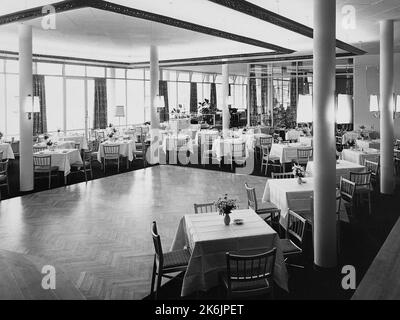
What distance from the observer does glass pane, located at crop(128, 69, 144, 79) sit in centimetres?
1853

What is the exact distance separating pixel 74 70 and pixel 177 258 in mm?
13617

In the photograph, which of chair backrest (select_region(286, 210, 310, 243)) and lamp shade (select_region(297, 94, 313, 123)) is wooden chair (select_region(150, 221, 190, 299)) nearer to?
chair backrest (select_region(286, 210, 310, 243))

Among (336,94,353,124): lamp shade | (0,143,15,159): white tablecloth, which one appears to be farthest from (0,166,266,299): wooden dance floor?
(0,143,15,159): white tablecloth

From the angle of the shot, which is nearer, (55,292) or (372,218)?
(55,292)

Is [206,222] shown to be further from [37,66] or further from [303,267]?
[37,66]

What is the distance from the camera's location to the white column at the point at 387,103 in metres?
8.45

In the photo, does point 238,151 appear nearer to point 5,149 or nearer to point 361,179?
point 361,179

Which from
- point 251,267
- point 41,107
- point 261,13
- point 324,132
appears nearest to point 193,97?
point 41,107

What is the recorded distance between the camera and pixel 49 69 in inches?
606

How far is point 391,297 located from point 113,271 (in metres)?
3.02

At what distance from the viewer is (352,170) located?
7.87 m

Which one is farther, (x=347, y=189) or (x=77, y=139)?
(x=77, y=139)

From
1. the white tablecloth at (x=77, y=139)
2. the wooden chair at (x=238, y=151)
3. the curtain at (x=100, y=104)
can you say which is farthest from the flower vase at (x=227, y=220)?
the curtain at (x=100, y=104)
